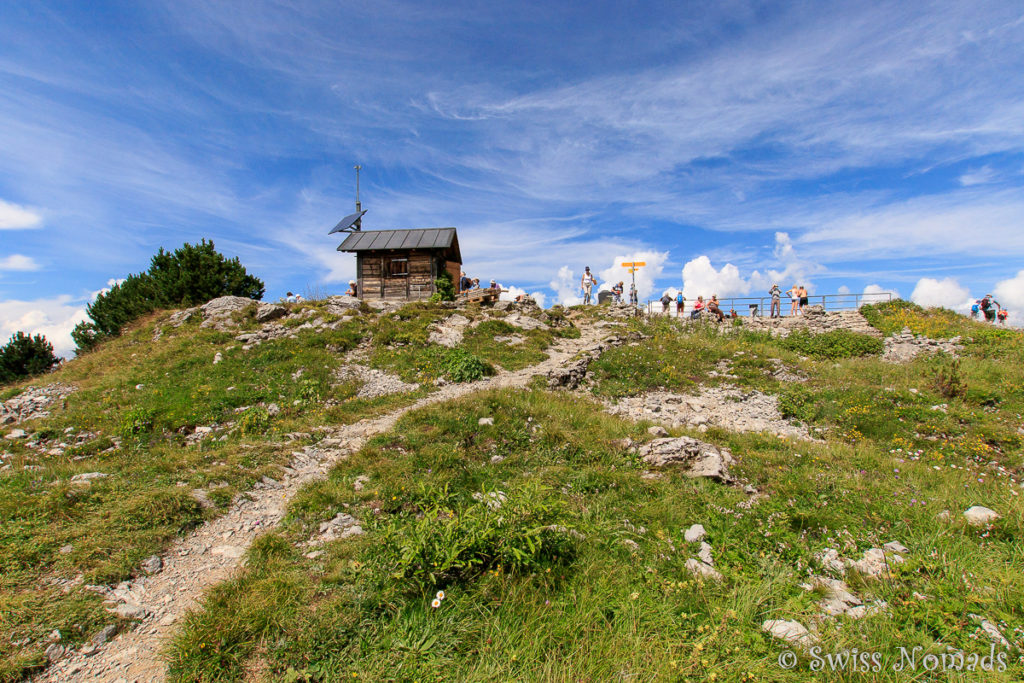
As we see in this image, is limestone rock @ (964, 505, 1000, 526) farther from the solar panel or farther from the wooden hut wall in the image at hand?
the solar panel

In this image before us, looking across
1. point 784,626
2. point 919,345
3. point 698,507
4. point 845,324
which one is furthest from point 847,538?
point 845,324

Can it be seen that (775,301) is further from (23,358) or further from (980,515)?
(23,358)

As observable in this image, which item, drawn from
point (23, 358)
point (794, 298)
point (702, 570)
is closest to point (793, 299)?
point (794, 298)

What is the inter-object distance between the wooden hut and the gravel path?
23.2 m

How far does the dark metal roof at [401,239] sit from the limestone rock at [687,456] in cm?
2535

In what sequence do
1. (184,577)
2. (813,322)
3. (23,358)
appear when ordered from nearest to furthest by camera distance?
(184,577) < (813,322) < (23,358)

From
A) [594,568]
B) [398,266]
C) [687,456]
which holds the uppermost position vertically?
[398,266]

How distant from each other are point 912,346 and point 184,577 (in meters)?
28.4

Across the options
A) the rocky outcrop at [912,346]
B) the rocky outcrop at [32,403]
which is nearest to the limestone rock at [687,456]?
the rocky outcrop at [912,346]

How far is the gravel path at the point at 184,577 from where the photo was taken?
13.6 feet

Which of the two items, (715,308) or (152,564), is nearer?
(152,564)

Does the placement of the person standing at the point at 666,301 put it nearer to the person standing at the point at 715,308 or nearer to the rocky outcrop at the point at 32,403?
the person standing at the point at 715,308

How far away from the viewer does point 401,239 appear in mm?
32531

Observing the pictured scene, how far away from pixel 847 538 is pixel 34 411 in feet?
72.1
